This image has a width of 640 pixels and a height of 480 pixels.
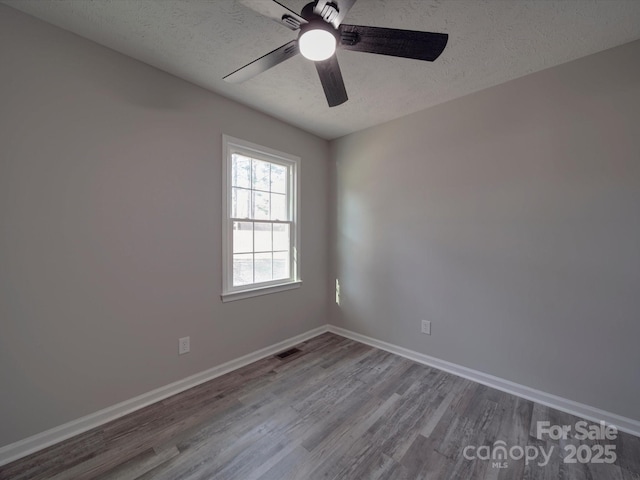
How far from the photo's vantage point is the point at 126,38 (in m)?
1.72

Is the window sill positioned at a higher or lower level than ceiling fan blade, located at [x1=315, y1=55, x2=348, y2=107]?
lower

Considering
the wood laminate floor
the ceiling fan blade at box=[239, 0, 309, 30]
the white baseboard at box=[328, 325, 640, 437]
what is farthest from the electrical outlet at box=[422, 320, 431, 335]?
the ceiling fan blade at box=[239, 0, 309, 30]

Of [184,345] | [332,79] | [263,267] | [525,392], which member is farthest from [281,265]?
[525,392]

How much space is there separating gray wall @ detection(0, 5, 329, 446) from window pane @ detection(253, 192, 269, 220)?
44 cm

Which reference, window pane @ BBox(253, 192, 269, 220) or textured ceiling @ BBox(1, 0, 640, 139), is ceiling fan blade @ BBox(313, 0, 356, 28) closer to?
textured ceiling @ BBox(1, 0, 640, 139)

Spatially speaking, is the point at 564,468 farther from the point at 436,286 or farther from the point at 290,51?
the point at 290,51

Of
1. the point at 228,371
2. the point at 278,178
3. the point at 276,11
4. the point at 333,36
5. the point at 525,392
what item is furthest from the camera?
the point at 278,178

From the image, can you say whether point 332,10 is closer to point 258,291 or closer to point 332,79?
point 332,79

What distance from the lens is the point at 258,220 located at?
2.79 meters

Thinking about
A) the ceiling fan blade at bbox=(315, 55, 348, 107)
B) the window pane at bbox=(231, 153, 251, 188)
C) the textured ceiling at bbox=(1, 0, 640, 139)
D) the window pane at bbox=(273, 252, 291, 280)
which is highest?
the textured ceiling at bbox=(1, 0, 640, 139)

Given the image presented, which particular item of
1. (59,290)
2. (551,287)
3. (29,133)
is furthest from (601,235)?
(29,133)

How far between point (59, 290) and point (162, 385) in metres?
→ 1.03

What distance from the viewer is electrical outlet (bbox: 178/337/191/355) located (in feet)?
7.17

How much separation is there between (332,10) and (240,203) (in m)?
1.83
